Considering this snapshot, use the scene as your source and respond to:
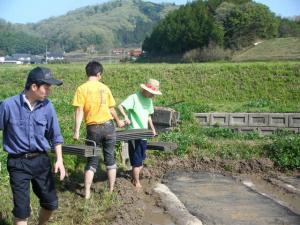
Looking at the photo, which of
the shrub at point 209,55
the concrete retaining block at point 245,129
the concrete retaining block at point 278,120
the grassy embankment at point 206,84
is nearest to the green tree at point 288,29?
the shrub at point 209,55

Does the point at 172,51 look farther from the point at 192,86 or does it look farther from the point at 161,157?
the point at 161,157

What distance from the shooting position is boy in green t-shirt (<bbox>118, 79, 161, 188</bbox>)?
23.9 feet

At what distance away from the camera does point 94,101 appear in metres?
6.32

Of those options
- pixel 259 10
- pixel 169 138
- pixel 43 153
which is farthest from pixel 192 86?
pixel 259 10

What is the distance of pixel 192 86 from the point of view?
29156 millimetres

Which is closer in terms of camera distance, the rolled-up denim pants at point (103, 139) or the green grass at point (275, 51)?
the rolled-up denim pants at point (103, 139)

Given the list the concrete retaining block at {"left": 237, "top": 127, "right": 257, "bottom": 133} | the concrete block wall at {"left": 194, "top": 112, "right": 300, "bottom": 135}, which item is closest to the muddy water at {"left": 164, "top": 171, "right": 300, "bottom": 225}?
the concrete retaining block at {"left": 237, "top": 127, "right": 257, "bottom": 133}

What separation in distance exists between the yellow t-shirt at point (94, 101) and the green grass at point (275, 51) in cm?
3132

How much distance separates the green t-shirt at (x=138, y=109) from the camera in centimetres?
730

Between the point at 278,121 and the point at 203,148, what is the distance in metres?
4.30

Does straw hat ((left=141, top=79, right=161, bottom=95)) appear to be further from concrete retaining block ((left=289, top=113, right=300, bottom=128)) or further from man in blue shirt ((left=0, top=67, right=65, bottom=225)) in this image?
concrete retaining block ((left=289, top=113, right=300, bottom=128))

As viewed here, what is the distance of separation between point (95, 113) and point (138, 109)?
114 cm

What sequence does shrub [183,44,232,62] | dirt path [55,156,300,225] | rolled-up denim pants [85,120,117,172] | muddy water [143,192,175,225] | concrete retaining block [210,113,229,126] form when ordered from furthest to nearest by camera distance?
shrub [183,44,232,62] < concrete retaining block [210,113,229,126] < rolled-up denim pants [85,120,117,172] < muddy water [143,192,175,225] < dirt path [55,156,300,225]

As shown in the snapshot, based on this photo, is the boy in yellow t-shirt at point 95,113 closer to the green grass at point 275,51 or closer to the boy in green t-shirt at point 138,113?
the boy in green t-shirt at point 138,113
